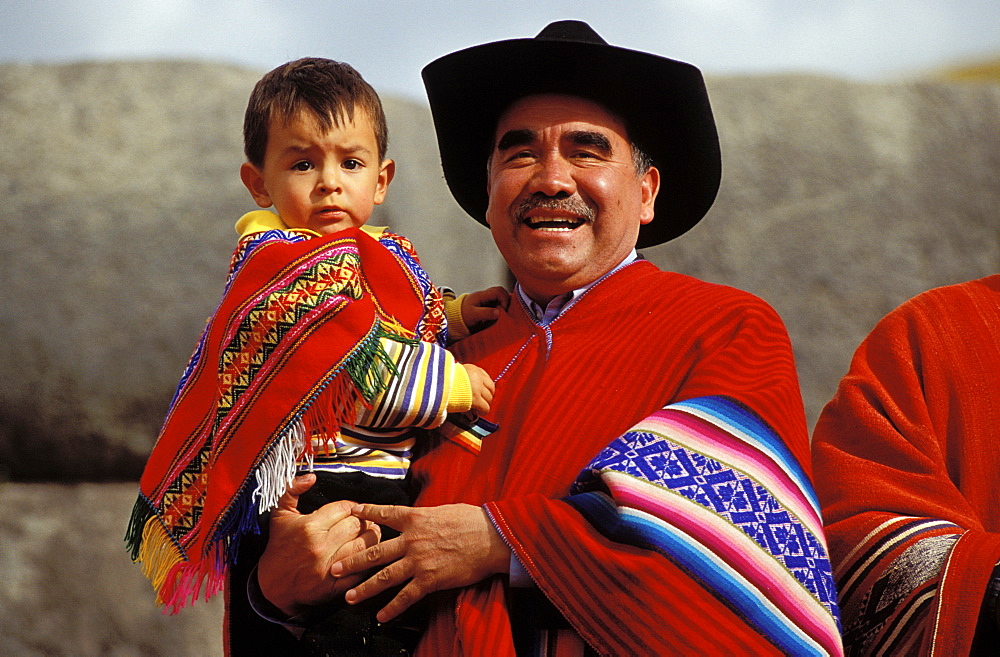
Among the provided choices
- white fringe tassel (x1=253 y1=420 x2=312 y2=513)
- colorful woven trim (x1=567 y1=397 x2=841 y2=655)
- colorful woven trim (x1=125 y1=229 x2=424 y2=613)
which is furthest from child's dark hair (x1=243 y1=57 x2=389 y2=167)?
colorful woven trim (x1=567 y1=397 x2=841 y2=655)

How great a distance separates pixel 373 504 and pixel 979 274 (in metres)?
3.77

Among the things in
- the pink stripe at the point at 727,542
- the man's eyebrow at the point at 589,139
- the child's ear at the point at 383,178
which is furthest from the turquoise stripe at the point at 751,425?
the child's ear at the point at 383,178

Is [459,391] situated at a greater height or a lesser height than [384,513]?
greater

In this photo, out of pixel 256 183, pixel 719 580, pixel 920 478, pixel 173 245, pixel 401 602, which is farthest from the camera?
pixel 173 245

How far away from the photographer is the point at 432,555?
2.07 m

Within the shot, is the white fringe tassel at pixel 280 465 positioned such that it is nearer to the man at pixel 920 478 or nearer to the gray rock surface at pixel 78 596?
the man at pixel 920 478

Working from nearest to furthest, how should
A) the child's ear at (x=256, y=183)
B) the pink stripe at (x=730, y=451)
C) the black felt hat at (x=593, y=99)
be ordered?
the pink stripe at (x=730, y=451) < the child's ear at (x=256, y=183) < the black felt hat at (x=593, y=99)

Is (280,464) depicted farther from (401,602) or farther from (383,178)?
(383,178)

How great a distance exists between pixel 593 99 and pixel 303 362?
1.09 meters

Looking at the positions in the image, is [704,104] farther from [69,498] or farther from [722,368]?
[69,498]

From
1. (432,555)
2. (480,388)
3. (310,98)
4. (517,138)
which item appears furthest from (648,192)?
(432,555)

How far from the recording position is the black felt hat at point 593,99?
9.04ft

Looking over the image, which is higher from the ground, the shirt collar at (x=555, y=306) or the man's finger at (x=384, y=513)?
the shirt collar at (x=555, y=306)

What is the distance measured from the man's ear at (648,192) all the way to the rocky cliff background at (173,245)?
7.02 ft
